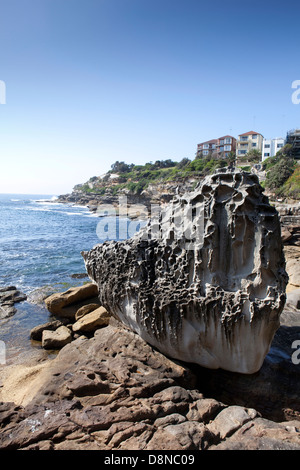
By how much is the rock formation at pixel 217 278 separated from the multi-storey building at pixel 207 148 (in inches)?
2660

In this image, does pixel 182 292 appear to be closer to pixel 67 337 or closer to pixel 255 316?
pixel 255 316

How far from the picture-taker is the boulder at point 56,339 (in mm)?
7926

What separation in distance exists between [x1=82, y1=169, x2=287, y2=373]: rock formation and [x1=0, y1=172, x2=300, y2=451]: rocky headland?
0.05 ft

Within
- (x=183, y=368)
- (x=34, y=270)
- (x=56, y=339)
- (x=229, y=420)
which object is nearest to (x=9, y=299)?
(x=34, y=270)

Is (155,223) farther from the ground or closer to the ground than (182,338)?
farther from the ground

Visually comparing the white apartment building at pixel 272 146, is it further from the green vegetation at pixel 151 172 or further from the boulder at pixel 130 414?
the boulder at pixel 130 414

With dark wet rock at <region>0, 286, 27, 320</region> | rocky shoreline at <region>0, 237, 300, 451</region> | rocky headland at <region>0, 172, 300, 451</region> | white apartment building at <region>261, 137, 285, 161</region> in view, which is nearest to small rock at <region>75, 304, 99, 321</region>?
dark wet rock at <region>0, 286, 27, 320</region>

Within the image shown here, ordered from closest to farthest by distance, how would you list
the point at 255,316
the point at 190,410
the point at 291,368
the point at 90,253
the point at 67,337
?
the point at 190,410 → the point at 255,316 → the point at 291,368 → the point at 90,253 → the point at 67,337

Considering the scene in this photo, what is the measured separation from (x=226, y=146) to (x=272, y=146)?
1484 cm

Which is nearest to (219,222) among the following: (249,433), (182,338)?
(182,338)

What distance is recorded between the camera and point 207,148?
7012 cm

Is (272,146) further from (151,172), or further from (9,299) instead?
(9,299)

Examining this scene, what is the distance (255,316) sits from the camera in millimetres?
3990
